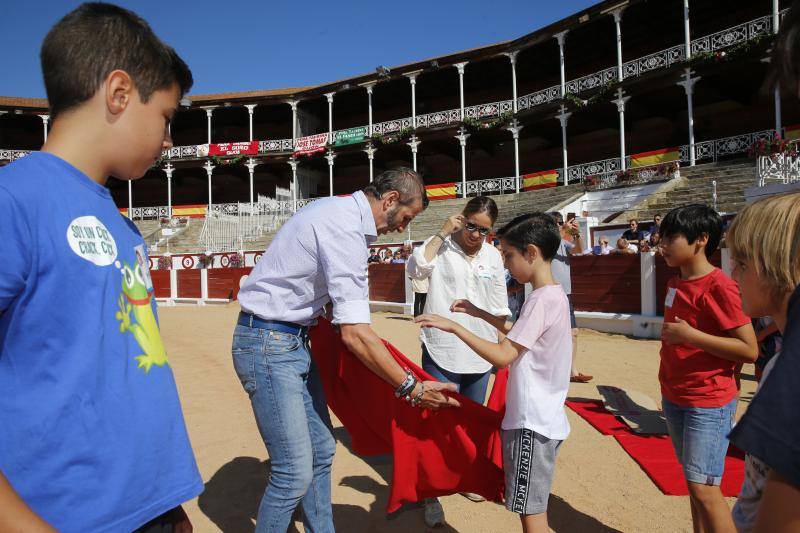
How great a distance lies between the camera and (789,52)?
78cm

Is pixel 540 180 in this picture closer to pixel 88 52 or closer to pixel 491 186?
pixel 491 186

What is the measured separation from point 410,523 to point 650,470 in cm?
175

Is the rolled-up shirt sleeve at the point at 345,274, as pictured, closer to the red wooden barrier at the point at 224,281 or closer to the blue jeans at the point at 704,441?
the blue jeans at the point at 704,441

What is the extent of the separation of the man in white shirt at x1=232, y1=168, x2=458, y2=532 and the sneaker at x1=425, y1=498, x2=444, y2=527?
904mm

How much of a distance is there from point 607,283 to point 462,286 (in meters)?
7.75

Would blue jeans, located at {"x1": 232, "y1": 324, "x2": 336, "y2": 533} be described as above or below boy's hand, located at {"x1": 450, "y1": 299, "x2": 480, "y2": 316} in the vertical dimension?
below

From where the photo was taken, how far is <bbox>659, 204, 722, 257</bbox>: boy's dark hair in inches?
82.8

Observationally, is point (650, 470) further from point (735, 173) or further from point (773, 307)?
point (735, 173)

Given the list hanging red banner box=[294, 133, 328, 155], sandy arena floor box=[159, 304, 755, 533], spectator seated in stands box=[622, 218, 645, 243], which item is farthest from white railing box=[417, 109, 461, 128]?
sandy arena floor box=[159, 304, 755, 533]

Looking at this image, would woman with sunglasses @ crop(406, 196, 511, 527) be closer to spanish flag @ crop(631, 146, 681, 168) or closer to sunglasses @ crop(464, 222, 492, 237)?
sunglasses @ crop(464, 222, 492, 237)

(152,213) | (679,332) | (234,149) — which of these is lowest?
(679,332)

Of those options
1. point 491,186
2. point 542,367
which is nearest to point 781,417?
point 542,367

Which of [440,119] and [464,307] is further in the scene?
[440,119]

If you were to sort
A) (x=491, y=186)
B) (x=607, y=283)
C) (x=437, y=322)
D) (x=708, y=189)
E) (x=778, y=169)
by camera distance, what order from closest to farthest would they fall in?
(x=437, y=322), (x=607, y=283), (x=778, y=169), (x=708, y=189), (x=491, y=186)
